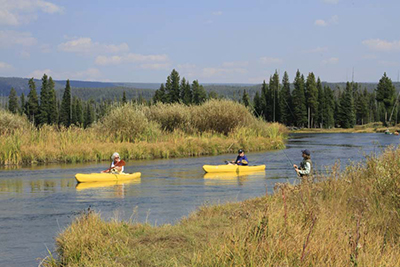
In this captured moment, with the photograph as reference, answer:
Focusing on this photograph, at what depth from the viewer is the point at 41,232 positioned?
11141mm

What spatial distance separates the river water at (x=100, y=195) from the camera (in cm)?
1082

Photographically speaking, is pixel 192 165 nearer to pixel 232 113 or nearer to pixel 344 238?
pixel 232 113

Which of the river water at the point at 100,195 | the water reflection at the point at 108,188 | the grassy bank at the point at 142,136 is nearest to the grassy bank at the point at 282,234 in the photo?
the river water at the point at 100,195

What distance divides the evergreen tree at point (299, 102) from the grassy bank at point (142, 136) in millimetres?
58751

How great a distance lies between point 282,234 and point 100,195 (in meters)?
11.9

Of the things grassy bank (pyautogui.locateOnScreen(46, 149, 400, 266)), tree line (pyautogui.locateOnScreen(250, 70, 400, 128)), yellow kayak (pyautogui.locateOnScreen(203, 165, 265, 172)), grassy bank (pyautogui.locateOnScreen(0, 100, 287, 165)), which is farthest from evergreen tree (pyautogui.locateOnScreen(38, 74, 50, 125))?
grassy bank (pyautogui.locateOnScreen(46, 149, 400, 266))

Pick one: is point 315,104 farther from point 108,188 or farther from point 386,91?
point 108,188

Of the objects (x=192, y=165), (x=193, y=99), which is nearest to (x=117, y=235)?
(x=192, y=165)

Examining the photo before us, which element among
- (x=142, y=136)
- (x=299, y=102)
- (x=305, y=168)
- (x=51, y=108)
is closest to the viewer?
(x=305, y=168)

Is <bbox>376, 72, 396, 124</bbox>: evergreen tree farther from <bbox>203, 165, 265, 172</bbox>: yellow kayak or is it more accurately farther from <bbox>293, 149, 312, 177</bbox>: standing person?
<bbox>293, 149, 312, 177</bbox>: standing person

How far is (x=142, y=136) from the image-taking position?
1307 inches

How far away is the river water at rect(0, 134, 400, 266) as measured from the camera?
35.5ft

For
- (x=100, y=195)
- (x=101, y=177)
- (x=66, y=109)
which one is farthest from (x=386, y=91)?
(x=100, y=195)

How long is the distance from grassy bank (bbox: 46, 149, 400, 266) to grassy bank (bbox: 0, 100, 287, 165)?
15.4 metres
